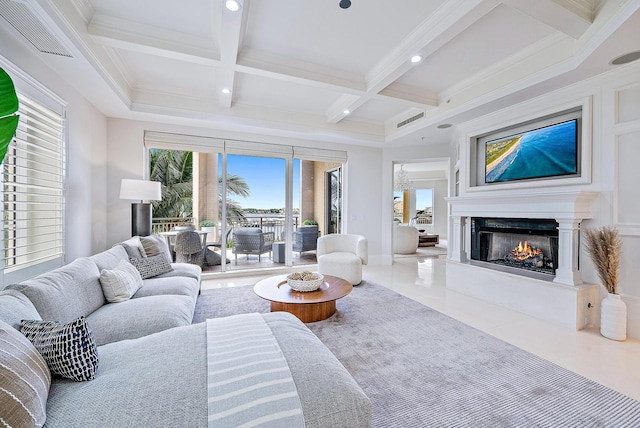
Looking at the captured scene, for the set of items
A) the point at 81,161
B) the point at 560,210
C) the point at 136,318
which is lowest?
the point at 136,318

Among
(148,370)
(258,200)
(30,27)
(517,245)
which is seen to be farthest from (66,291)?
(517,245)

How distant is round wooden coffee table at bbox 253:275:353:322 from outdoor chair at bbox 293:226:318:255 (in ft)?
7.97

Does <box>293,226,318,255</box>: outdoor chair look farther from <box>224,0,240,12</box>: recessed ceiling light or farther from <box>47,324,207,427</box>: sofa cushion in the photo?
<box>47,324,207,427</box>: sofa cushion

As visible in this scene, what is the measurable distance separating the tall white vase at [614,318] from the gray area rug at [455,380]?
103 cm

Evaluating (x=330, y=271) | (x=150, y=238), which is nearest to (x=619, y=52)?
(x=330, y=271)

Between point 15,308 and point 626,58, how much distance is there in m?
4.70

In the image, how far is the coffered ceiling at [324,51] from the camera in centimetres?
225

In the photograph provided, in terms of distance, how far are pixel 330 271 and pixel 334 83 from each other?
2.69 m

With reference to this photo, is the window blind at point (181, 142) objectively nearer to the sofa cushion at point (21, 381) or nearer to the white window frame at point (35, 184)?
the white window frame at point (35, 184)

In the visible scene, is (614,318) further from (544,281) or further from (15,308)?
(15,308)

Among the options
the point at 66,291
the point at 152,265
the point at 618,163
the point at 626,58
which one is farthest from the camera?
the point at 152,265

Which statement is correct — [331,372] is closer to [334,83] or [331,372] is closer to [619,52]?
[334,83]

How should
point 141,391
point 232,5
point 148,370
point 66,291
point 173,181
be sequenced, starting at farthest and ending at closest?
point 173,181
point 232,5
point 66,291
point 148,370
point 141,391

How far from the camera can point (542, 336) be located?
266 cm
